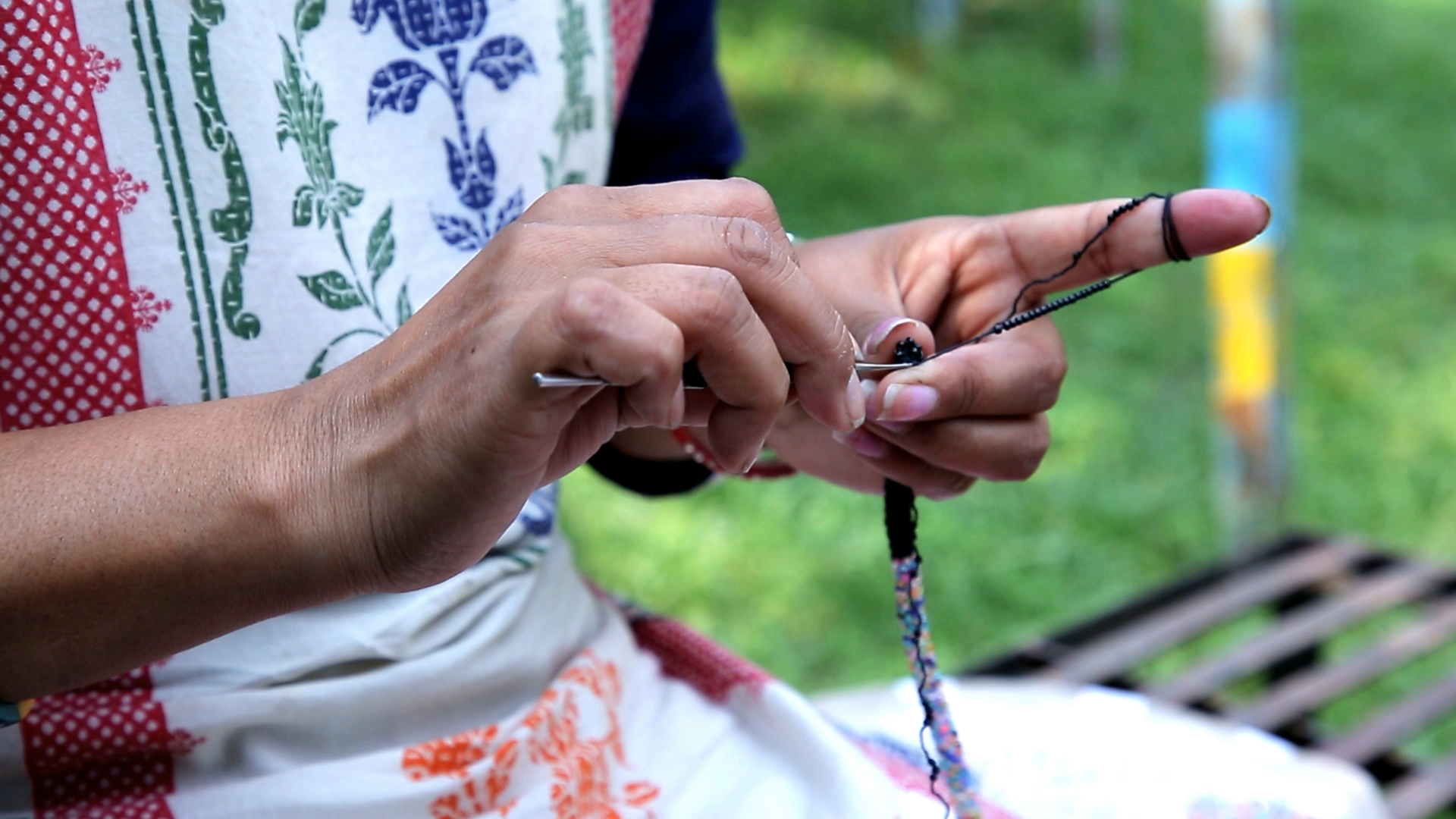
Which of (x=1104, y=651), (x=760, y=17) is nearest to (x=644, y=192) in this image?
(x=1104, y=651)

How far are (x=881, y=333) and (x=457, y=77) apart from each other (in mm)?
323

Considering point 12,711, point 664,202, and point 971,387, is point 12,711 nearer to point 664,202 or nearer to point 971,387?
point 664,202

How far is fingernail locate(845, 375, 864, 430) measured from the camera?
0.70m

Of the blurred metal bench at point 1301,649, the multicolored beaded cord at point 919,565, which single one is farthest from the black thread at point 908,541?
the blurred metal bench at point 1301,649

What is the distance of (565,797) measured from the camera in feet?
2.52

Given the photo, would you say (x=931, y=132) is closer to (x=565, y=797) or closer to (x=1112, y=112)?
(x=1112, y=112)

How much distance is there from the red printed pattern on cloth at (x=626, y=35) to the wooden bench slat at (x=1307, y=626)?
4.56 ft

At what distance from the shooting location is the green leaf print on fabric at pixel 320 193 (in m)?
0.75

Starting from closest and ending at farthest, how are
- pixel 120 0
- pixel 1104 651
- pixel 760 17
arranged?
pixel 120 0, pixel 1104 651, pixel 760 17

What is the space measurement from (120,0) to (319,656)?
39 cm

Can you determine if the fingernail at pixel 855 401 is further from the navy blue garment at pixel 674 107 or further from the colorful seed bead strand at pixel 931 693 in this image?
the navy blue garment at pixel 674 107

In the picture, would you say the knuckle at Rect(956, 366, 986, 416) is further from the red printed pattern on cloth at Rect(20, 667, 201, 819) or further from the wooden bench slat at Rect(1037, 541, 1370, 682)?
the wooden bench slat at Rect(1037, 541, 1370, 682)

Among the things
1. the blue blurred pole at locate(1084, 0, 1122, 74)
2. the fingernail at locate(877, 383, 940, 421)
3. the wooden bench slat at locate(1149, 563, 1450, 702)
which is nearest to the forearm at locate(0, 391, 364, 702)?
the fingernail at locate(877, 383, 940, 421)

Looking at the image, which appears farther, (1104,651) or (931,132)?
(931,132)
